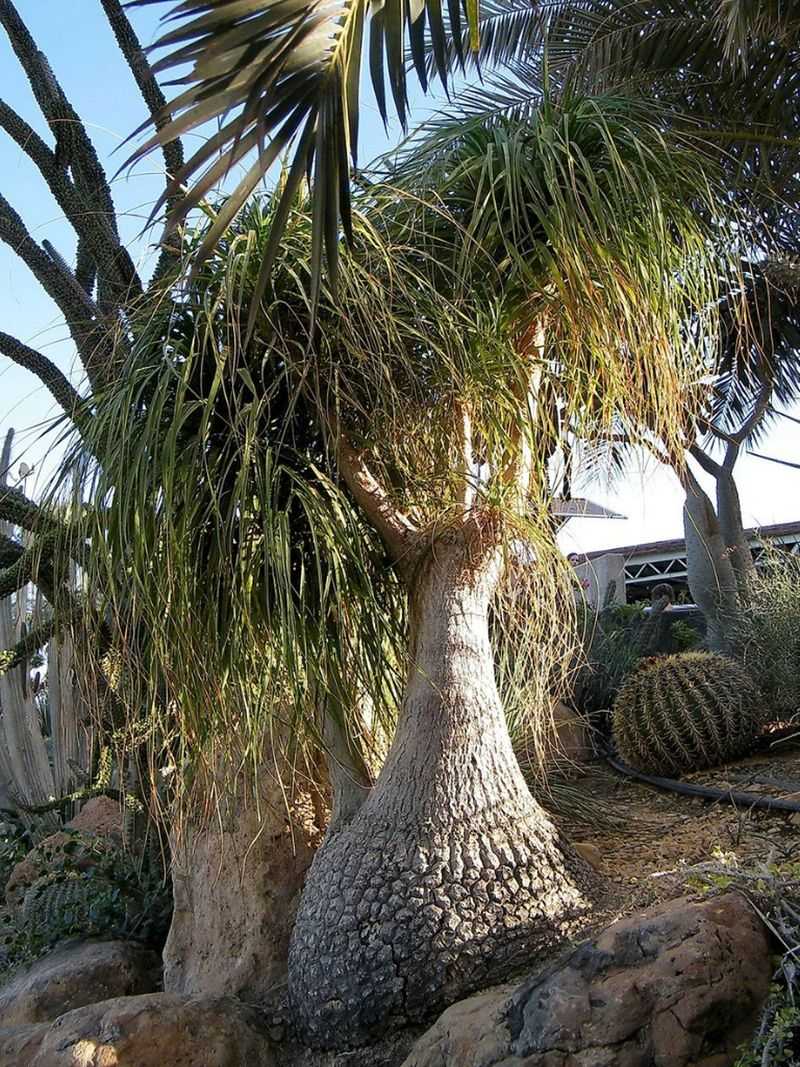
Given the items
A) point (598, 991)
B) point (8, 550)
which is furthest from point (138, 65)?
point (598, 991)

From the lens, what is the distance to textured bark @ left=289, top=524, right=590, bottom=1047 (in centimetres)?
228

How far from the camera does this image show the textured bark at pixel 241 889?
9.17ft

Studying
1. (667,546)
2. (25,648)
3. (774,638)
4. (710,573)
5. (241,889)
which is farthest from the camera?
(667,546)

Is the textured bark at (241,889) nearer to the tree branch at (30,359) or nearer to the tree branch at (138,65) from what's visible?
the tree branch at (30,359)

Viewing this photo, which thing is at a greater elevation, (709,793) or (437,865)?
(437,865)

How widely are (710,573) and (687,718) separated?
200cm

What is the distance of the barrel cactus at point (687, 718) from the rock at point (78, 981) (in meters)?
2.00

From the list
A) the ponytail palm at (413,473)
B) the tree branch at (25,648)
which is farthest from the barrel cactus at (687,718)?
the tree branch at (25,648)

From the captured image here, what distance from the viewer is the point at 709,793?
340 cm

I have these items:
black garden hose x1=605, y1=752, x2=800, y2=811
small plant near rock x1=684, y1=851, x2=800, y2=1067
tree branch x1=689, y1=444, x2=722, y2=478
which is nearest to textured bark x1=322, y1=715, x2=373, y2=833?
small plant near rock x1=684, y1=851, x2=800, y2=1067

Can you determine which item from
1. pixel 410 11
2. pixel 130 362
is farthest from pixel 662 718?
pixel 410 11

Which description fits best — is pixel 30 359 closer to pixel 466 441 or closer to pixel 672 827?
pixel 466 441

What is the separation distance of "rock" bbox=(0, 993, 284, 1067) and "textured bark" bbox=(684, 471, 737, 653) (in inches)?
131

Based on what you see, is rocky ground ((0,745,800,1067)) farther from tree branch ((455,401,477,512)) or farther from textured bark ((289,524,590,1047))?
tree branch ((455,401,477,512))
